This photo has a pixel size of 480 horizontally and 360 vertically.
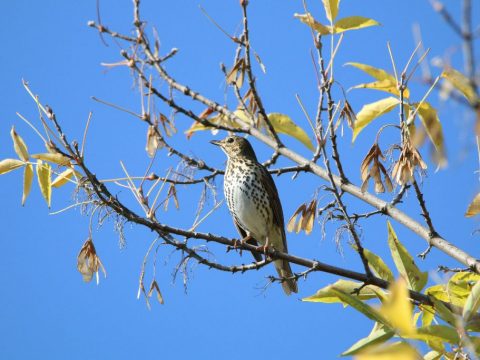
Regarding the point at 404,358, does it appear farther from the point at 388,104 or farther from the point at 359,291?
the point at 388,104

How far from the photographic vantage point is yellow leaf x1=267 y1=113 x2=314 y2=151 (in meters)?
3.59

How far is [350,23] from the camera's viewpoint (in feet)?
10.1

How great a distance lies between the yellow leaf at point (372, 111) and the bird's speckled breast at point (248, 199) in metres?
2.90

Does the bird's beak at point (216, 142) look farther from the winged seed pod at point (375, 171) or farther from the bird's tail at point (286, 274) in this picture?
the winged seed pod at point (375, 171)

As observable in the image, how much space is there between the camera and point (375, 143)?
129 inches

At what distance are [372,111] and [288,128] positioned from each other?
524mm

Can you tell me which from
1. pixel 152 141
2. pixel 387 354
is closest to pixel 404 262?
pixel 152 141

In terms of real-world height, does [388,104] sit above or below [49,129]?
below

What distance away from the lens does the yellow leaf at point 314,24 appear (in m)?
3.05

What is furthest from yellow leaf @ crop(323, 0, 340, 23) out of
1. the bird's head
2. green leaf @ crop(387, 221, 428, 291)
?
the bird's head

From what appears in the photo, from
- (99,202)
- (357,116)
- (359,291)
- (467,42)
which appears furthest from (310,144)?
(467,42)

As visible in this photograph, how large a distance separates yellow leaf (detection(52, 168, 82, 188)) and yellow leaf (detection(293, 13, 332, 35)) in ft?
3.79

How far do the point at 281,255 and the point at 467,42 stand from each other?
89.6 inches

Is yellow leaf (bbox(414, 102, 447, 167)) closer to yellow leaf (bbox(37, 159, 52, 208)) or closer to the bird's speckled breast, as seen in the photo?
yellow leaf (bbox(37, 159, 52, 208))
